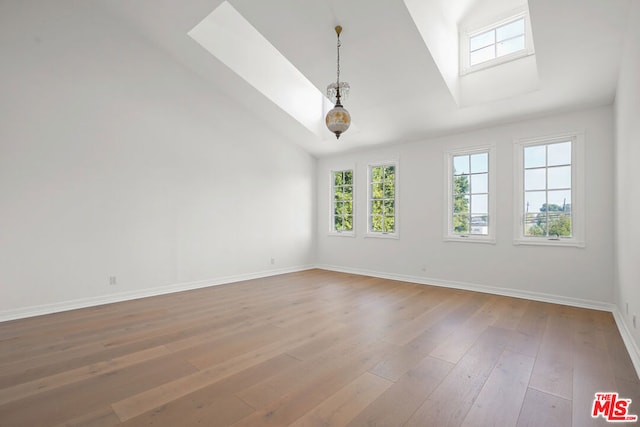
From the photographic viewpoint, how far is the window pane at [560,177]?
14.7 ft

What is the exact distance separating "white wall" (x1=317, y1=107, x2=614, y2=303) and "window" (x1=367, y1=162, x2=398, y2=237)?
16 centimetres

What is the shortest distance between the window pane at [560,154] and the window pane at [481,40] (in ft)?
6.07

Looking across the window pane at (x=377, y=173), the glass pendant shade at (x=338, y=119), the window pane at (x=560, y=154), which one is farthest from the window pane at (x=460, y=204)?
the glass pendant shade at (x=338, y=119)

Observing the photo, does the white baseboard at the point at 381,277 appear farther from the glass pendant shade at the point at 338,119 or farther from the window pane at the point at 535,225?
the glass pendant shade at the point at 338,119

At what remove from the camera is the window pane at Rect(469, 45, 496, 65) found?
181 inches

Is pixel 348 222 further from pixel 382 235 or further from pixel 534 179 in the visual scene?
pixel 534 179

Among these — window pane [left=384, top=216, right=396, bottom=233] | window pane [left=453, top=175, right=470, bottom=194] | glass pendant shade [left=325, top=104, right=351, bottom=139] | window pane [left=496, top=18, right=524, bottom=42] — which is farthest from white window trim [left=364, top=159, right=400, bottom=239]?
glass pendant shade [left=325, top=104, right=351, bottom=139]

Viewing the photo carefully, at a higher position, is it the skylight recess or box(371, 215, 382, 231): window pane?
the skylight recess

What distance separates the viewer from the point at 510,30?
445cm

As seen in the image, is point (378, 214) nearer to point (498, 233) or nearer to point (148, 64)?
point (498, 233)

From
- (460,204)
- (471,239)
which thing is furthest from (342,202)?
(471,239)

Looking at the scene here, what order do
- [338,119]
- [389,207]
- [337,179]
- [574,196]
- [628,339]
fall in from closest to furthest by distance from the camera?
[628,339] → [338,119] → [574,196] → [389,207] → [337,179]

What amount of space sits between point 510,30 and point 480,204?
2.68 meters

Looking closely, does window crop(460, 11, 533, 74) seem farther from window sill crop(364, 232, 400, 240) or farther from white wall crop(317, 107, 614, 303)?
window sill crop(364, 232, 400, 240)
